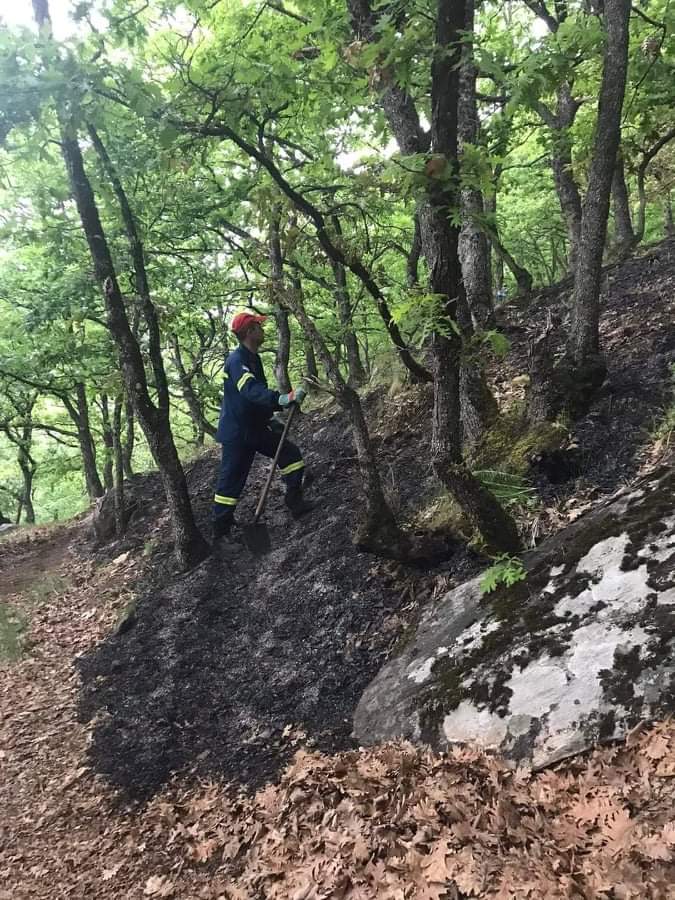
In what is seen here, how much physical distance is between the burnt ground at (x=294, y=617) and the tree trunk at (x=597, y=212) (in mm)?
265

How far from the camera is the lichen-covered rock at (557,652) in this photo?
2.72m

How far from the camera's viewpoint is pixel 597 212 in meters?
5.04

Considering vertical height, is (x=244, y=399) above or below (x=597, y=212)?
below

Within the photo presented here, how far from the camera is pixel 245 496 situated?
8.54 metres

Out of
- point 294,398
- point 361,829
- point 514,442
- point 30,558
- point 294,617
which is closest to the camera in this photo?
point 361,829

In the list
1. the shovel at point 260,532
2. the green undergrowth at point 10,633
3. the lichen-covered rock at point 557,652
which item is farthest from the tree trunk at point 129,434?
the lichen-covered rock at point 557,652

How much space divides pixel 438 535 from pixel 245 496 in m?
4.32

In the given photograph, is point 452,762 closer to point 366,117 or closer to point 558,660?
point 558,660

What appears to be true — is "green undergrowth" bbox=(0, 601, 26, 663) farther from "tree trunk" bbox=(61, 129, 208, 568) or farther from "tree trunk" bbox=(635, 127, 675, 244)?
"tree trunk" bbox=(635, 127, 675, 244)

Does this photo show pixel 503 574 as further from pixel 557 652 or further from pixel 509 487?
pixel 509 487

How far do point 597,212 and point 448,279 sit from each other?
232 centimetres

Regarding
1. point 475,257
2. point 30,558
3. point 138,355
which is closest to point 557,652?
point 475,257

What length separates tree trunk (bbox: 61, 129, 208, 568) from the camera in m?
6.54

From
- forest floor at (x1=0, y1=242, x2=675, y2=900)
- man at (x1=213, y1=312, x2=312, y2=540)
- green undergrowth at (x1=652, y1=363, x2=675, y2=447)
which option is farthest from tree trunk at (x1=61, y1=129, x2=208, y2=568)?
green undergrowth at (x1=652, y1=363, x2=675, y2=447)
